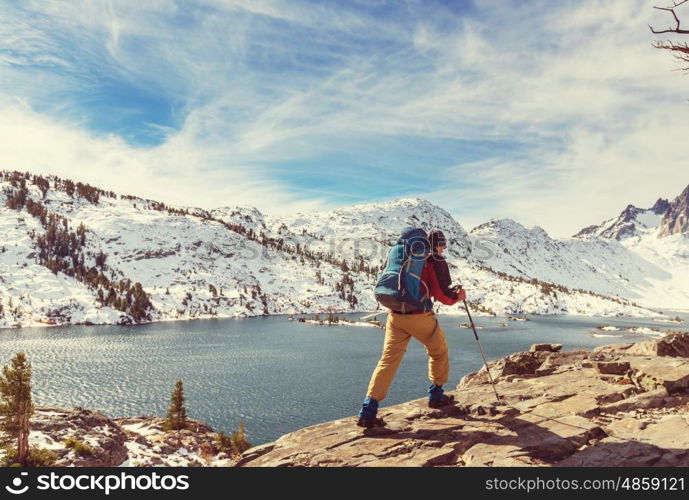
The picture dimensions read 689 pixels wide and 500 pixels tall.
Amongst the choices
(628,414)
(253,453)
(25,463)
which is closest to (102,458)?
(25,463)

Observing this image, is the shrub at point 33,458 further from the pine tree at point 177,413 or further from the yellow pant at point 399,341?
the yellow pant at point 399,341

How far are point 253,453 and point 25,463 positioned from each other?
26.6 metres

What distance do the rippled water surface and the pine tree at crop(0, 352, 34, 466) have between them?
23.1 m

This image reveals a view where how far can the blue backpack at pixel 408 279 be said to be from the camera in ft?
32.8

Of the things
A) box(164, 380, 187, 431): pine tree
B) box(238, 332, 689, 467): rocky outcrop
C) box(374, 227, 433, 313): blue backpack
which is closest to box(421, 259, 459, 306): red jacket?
box(374, 227, 433, 313): blue backpack

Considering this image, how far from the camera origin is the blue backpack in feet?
32.8

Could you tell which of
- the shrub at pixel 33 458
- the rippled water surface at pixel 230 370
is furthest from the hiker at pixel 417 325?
the rippled water surface at pixel 230 370

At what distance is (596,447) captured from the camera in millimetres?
8531

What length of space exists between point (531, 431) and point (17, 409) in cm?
3403

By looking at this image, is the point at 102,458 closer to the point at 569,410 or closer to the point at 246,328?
the point at 569,410

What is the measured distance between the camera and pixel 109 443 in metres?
31.2

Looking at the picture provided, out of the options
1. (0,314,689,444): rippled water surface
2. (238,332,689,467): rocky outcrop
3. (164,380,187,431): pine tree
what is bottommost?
(0,314,689,444): rippled water surface

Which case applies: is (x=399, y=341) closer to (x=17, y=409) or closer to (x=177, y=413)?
(x=17, y=409)

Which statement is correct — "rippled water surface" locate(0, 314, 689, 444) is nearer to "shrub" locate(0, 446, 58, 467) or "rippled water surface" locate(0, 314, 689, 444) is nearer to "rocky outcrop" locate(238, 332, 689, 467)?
"shrub" locate(0, 446, 58, 467)
